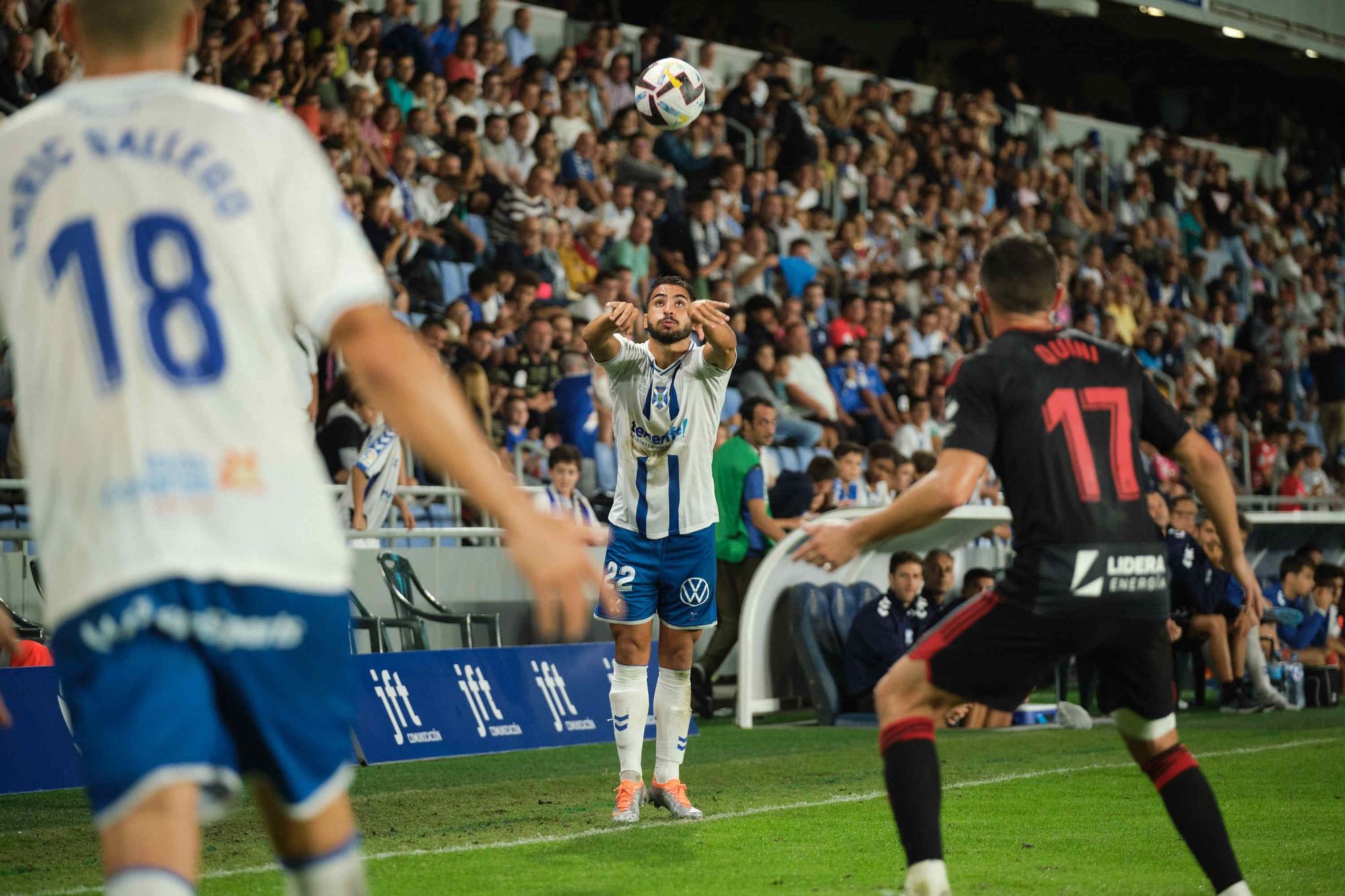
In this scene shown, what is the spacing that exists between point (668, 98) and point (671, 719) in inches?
185

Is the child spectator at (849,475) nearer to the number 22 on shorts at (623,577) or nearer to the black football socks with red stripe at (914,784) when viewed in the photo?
the number 22 on shorts at (623,577)

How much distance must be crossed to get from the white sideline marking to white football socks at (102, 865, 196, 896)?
12.0ft

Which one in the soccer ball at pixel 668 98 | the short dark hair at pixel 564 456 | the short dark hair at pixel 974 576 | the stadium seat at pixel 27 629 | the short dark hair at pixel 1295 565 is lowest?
the short dark hair at pixel 1295 565

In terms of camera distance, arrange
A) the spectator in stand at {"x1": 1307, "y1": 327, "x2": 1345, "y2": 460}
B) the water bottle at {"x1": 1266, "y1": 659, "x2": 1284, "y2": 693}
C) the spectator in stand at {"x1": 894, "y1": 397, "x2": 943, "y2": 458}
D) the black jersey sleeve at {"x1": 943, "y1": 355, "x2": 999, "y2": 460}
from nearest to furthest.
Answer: the black jersey sleeve at {"x1": 943, "y1": 355, "x2": 999, "y2": 460} < the water bottle at {"x1": 1266, "y1": 659, "x2": 1284, "y2": 693} < the spectator in stand at {"x1": 894, "y1": 397, "x2": 943, "y2": 458} < the spectator in stand at {"x1": 1307, "y1": 327, "x2": 1345, "y2": 460}

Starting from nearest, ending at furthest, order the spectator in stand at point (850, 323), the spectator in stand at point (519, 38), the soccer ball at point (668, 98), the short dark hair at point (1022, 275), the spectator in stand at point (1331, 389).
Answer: the short dark hair at point (1022, 275) → the soccer ball at point (668, 98) → the spectator in stand at point (519, 38) → the spectator in stand at point (850, 323) → the spectator in stand at point (1331, 389)

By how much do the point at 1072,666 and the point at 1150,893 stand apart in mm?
9754

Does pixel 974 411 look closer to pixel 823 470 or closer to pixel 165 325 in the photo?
pixel 165 325

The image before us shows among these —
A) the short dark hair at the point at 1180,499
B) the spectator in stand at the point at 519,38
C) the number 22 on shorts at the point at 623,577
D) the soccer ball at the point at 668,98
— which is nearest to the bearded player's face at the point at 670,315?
the number 22 on shorts at the point at 623,577

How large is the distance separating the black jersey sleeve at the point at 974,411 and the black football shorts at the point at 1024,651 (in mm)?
484

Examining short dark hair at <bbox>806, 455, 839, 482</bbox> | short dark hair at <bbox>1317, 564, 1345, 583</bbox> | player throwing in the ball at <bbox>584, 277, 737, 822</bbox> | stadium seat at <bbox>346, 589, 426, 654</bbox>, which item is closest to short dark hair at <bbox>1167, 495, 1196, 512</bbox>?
short dark hair at <bbox>1317, 564, 1345, 583</bbox>

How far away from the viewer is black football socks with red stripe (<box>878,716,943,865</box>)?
16.4 ft

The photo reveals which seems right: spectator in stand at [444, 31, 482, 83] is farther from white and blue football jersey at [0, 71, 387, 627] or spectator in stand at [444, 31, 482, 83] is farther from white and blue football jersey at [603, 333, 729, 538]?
white and blue football jersey at [0, 71, 387, 627]

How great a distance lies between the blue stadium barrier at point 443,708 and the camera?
8.69 meters

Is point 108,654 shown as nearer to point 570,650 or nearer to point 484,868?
point 484,868
